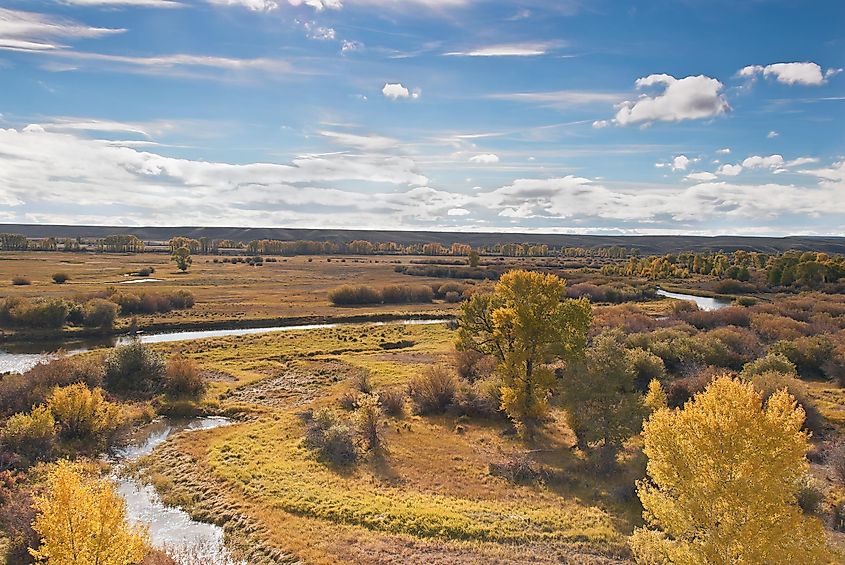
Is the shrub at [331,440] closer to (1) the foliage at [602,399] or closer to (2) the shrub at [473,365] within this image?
(1) the foliage at [602,399]

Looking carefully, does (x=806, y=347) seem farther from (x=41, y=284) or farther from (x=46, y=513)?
(x=41, y=284)

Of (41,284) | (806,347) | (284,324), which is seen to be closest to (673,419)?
(806,347)

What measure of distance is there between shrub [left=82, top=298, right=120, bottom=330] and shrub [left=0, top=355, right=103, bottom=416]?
32.5 m

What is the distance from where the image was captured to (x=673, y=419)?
18734 millimetres

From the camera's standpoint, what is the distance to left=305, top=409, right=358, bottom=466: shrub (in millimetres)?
31219

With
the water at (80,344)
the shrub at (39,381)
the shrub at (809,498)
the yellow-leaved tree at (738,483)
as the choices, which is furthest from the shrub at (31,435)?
the shrub at (809,498)

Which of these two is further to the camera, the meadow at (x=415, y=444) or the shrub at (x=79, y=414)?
the shrub at (x=79, y=414)

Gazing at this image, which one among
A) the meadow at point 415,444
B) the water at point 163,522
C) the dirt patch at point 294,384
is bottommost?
the water at point 163,522

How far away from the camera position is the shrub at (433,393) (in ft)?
133

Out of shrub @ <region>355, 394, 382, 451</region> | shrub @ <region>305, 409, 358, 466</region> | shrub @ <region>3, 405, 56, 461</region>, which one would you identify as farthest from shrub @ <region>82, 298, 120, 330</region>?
shrub @ <region>355, 394, 382, 451</region>

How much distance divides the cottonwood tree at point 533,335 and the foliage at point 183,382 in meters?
24.6

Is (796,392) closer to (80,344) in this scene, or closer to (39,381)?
(39,381)

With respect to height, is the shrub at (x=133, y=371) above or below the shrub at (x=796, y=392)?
below

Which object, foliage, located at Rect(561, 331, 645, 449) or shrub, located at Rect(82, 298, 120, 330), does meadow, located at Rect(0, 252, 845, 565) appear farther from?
shrub, located at Rect(82, 298, 120, 330)
